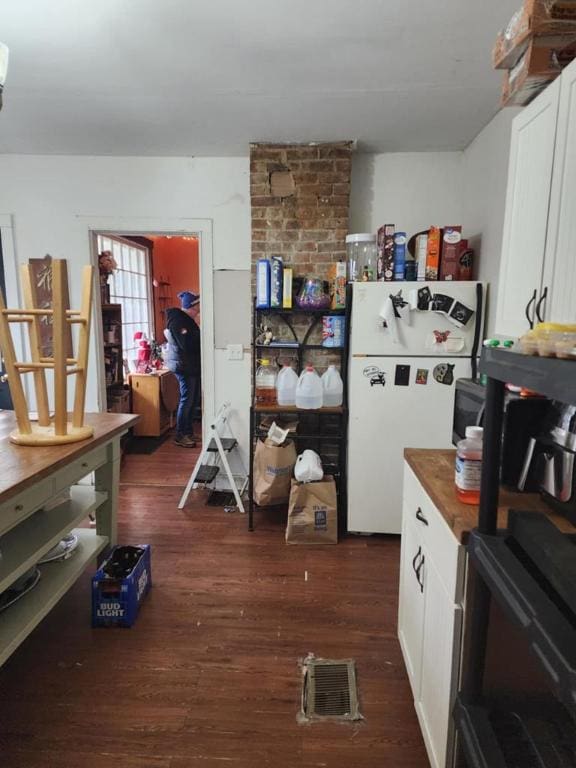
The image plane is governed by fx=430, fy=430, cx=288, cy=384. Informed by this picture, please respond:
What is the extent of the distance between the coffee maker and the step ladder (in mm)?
2244

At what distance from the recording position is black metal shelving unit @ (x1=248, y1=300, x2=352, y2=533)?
Answer: 2861mm

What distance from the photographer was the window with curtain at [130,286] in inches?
194

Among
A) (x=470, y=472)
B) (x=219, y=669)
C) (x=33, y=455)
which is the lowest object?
(x=219, y=669)

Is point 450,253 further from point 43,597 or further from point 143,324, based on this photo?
point 143,324

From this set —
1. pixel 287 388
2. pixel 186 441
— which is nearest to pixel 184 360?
pixel 186 441

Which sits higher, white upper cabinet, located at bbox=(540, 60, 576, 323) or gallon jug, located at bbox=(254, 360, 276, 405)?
white upper cabinet, located at bbox=(540, 60, 576, 323)

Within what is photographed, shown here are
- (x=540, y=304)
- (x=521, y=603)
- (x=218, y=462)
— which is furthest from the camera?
(x=218, y=462)

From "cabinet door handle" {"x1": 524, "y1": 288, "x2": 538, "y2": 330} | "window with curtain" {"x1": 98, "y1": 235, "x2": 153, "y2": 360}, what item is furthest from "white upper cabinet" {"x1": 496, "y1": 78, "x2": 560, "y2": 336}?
"window with curtain" {"x1": 98, "y1": 235, "x2": 153, "y2": 360}

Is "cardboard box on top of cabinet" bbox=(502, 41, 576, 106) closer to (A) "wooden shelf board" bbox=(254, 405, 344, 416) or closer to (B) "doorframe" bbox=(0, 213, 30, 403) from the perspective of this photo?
(A) "wooden shelf board" bbox=(254, 405, 344, 416)

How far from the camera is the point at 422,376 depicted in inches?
103

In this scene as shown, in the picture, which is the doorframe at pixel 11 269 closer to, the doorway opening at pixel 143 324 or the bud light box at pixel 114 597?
the doorway opening at pixel 143 324

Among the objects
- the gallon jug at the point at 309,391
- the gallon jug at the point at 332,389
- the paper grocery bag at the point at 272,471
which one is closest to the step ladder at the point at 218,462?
the paper grocery bag at the point at 272,471

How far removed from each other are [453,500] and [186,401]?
375cm

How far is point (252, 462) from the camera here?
2930mm
